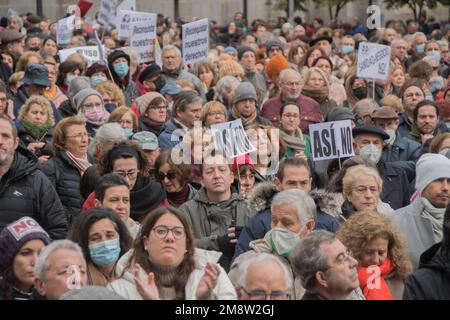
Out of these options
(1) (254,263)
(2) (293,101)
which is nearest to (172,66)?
(2) (293,101)

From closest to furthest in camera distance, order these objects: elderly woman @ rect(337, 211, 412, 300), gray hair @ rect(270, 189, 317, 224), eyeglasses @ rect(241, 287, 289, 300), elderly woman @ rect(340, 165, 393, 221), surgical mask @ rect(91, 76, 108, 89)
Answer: eyeglasses @ rect(241, 287, 289, 300), elderly woman @ rect(337, 211, 412, 300), gray hair @ rect(270, 189, 317, 224), elderly woman @ rect(340, 165, 393, 221), surgical mask @ rect(91, 76, 108, 89)

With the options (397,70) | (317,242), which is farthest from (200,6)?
(317,242)

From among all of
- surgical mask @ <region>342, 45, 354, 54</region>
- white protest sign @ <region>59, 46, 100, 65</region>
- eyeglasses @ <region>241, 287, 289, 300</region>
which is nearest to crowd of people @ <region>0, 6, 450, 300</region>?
eyeglasses @ <region>241, 287, 289, 300</region>

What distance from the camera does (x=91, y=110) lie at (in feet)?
39.4

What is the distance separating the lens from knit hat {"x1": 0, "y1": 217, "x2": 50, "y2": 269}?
7.16 meters

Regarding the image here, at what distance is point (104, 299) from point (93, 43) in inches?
593

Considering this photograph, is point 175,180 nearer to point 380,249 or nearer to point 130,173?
point 130,173

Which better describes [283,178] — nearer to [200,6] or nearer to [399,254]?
[399,254]

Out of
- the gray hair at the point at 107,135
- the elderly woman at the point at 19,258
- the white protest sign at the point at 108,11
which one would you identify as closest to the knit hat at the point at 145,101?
the gray hair at the point at 107,135

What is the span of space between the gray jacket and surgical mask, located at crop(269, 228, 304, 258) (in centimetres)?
96

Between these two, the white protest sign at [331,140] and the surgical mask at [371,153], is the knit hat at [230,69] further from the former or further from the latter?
the surgical mask at [371,153]

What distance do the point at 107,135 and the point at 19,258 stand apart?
326 cm

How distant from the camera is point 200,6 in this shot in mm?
37719

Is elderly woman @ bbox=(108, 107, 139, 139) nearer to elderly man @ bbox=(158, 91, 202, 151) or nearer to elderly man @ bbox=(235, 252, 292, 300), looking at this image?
elderly man @ bbox=(158, 91, 202, 151)
